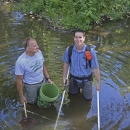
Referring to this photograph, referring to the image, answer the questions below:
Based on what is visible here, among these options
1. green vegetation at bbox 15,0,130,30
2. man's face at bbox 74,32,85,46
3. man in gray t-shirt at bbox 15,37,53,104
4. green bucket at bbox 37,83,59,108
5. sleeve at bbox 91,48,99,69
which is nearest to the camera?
man's face at bbox 74,32,85,46

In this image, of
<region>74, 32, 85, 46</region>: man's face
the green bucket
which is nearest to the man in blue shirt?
<region>74, 32, 85, 46</region>: man's face

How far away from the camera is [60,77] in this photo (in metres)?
7.82

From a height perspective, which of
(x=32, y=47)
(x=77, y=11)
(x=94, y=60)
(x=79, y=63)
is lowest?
(x=79, y=63)

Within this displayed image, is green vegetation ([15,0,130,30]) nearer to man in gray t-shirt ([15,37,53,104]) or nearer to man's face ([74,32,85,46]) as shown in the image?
man in gray t-shirt ([15,37,53,104])

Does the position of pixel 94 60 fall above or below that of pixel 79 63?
above

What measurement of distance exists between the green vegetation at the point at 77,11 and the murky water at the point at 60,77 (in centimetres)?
55

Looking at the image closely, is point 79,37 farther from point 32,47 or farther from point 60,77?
point 60,77

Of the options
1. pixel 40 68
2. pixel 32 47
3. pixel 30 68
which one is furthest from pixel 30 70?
pixel 32 47

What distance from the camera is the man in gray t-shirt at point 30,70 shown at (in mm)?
5262

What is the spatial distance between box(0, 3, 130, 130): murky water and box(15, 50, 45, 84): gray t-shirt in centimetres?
93

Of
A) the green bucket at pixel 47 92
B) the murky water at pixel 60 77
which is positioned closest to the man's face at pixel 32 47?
the green bucket at pixel 47 92

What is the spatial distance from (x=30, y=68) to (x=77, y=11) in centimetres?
815

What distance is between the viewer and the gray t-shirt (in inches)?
208

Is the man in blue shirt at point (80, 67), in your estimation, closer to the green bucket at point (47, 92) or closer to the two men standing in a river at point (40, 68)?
the two men standing in a river at point (40, 68)
